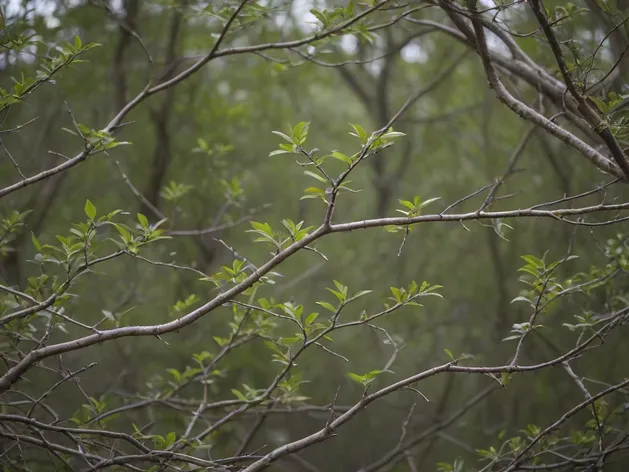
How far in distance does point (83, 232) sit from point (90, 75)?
365 cm

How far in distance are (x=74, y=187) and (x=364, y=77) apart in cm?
371

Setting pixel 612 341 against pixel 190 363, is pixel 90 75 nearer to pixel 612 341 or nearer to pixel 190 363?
pixel 190 363

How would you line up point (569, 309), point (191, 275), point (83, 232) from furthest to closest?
point (191, 275) < point (569, 309) < point (83, 232)

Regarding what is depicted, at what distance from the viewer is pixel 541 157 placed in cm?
650

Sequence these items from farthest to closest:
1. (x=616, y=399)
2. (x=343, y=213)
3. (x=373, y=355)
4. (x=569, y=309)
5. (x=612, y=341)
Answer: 1. (x=343, y=213)
2. (x=373, y=355)
3. (x=569, y=309)
4. (x=612, y=341)
5. (x=616, y=399)

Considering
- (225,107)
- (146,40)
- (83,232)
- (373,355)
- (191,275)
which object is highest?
(146,40)

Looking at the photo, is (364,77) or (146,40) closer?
(146,40)

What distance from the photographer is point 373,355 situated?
7078mm

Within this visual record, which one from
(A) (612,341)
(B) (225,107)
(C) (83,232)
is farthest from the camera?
(B) (225,107)

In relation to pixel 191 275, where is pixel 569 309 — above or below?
below

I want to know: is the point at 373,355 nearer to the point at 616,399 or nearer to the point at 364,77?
the point at 616,399

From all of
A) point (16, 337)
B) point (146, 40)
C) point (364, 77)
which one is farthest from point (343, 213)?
point (16, 337)

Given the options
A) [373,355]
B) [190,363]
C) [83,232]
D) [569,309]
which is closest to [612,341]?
[569,309]

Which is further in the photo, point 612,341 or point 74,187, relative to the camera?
point 74,187
